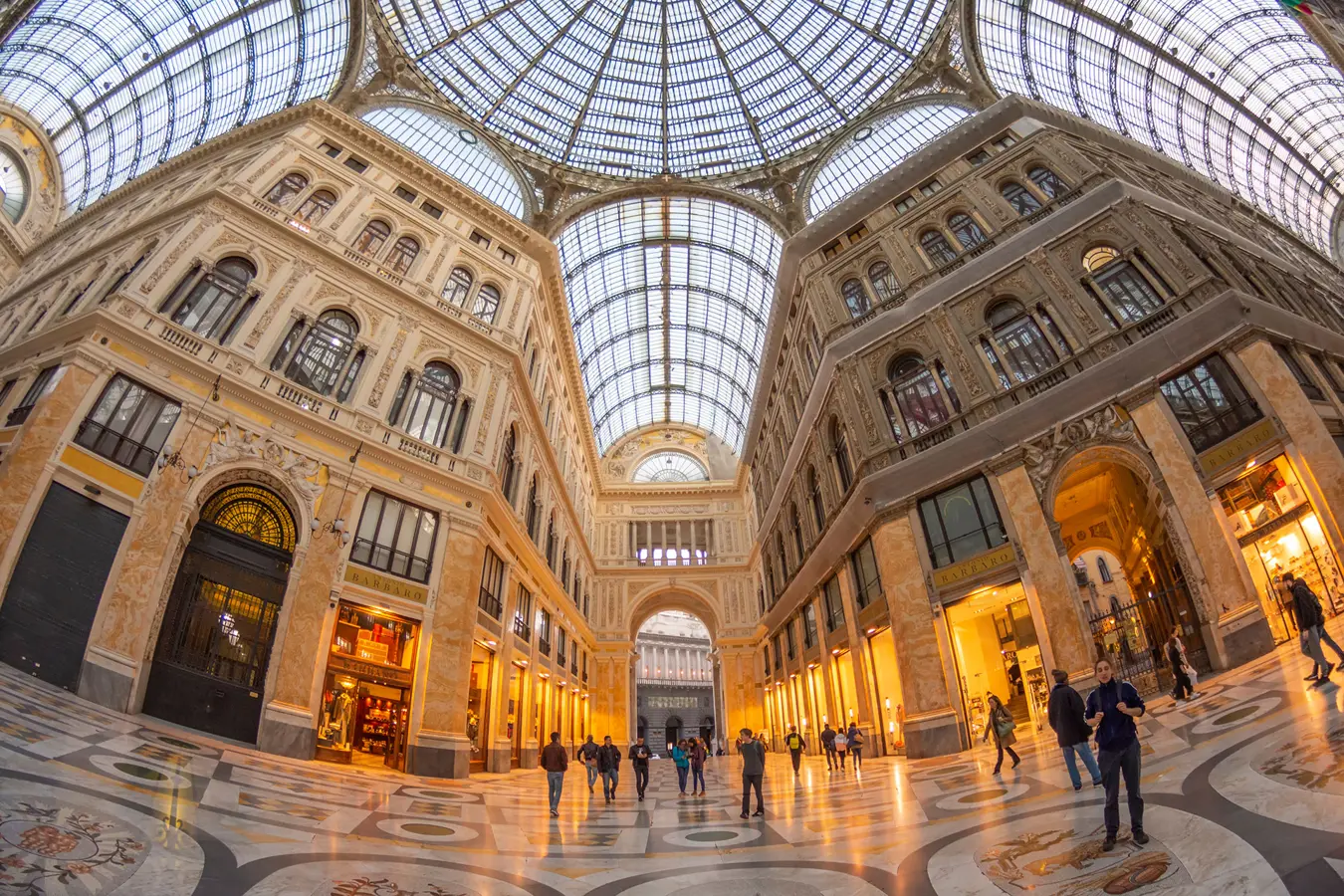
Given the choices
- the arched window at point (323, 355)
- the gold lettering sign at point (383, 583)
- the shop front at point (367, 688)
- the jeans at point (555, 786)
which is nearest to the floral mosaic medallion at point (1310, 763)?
the jeans at point (555, 786)

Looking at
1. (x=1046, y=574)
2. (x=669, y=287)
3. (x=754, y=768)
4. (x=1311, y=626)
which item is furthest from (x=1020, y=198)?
(x=669, y=287)

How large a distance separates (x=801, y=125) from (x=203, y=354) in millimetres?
30418

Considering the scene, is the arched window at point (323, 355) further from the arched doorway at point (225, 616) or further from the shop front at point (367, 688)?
the shop front at point (367, 688)

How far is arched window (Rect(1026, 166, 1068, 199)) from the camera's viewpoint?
2047 cm

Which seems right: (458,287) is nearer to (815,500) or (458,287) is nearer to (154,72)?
(815,500)

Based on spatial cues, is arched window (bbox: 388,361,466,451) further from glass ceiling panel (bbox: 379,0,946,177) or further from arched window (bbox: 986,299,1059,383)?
glass ceiling panel (bbox: 379,0,946,177)

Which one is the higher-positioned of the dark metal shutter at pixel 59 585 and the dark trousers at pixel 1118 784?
the dark metal shutter at pixel 59 585

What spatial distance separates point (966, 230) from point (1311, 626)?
667 inches

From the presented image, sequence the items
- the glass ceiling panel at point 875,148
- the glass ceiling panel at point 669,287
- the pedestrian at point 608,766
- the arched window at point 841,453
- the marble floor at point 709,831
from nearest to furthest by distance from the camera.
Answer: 1. the marble floor at point 709,831
2. the pedestrian at point 608,766
3. the arched window at point 841,453
4. the glass ceiling panel at point 875,148
5. the glass ceiling panel at point 669,287

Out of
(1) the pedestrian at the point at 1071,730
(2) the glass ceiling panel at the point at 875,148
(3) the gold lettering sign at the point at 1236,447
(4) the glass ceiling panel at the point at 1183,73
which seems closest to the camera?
(1) the pedestrian at the point at 1071,730

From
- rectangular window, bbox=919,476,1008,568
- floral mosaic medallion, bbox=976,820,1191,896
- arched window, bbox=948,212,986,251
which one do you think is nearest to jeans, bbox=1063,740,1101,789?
floral mosaic medallion, bbox=976,820,1191,896

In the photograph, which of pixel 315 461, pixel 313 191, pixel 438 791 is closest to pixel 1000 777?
pixel 438 791

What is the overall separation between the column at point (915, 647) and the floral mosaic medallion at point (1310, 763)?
36.6 ft

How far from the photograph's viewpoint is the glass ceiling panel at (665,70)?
99.9 ft
